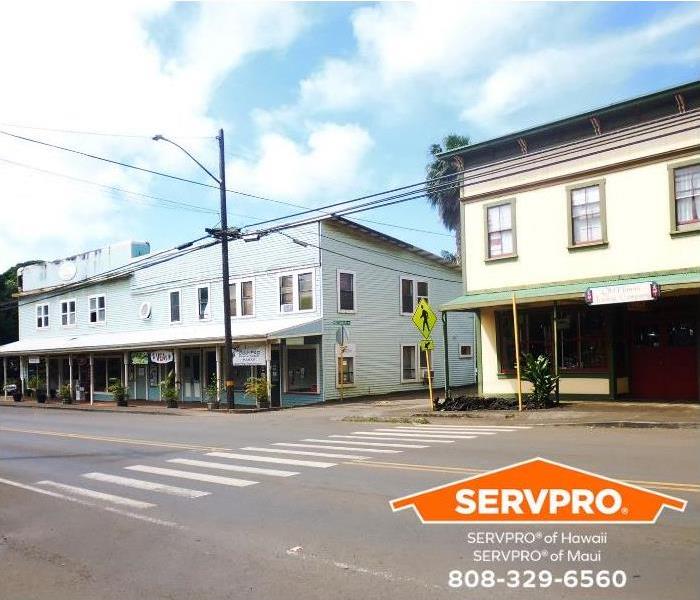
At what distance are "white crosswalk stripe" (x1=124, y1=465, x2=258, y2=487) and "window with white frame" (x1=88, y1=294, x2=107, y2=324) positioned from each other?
29571 millimetres

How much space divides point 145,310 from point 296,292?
11.3 m

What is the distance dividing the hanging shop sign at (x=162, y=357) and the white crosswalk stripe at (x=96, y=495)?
21.1 m

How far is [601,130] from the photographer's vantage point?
18.4 metres

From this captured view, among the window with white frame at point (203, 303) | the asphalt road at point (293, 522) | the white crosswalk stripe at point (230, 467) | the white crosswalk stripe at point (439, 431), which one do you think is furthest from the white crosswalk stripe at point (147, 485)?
the window with white frame at point (203, 303)

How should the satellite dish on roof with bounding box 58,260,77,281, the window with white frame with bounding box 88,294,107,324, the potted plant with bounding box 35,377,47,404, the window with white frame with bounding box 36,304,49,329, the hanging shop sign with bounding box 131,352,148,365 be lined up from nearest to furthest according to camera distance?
1. the hanging shop sign with bounding box 131,352,148,365
2. the potted plant with bounding box 35,377,47,404
3. the window with white frame with bounding box 88,294,107,324
4. the satellite dish on roof with bounding box 58,260,77,281
5. the window with white frame with bounding box 36,304,49,329

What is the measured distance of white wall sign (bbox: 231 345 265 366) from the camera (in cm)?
2711

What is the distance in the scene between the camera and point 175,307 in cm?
3428

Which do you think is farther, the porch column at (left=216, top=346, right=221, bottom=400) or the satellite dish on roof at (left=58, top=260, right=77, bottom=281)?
the satellite dish on roof at (left=58, top=260, right=77, bottom=281)

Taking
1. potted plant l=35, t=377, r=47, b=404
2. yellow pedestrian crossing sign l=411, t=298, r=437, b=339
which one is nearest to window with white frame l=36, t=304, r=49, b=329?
potted plant l=35, t=377, r=47, b=404

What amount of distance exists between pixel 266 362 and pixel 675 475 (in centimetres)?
1978

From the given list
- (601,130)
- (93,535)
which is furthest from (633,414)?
(93,535)

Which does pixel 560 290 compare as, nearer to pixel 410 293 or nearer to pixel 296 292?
pixel 296 292

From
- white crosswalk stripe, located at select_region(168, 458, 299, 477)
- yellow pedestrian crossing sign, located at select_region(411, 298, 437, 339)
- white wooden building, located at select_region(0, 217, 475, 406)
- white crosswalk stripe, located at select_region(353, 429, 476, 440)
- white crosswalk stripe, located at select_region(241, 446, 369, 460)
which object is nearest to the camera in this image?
white crosswalk stripe, located at select_region(168, 458, 299, 477)

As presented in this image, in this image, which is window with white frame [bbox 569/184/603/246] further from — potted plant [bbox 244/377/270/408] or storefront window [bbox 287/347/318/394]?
potted plant [bbox 244/377/270/408]
